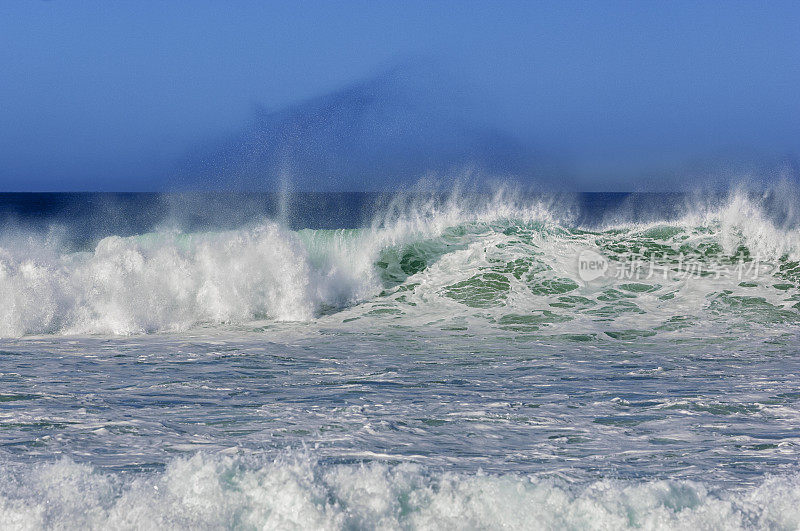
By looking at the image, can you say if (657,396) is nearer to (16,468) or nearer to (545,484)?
Answer: (545,484)

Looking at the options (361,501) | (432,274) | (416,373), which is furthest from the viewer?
(432,274)

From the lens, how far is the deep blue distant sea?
13.0ft

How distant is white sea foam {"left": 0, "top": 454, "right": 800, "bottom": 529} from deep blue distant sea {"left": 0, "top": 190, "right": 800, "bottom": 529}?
1cm

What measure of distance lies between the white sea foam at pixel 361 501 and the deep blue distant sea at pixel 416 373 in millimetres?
13

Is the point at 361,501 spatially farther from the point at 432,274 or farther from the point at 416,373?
the point at 432,274

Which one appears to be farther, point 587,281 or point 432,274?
point 432,274

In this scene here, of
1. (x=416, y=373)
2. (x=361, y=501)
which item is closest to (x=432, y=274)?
(x=416, y=373)

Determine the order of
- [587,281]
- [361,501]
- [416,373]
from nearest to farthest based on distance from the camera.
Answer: [361,501] < [416,373] < [587,281]

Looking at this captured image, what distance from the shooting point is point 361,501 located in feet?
13.0

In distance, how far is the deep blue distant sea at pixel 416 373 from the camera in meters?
3.98

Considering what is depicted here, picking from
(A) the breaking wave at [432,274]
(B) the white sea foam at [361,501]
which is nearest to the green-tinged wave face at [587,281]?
(A) the breaking wave at [432,274]

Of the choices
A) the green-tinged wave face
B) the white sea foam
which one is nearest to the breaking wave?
the green-tinged wave face

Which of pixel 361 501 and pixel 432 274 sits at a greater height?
pixel 432 274

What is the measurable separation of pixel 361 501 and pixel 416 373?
→ 3.25 m
